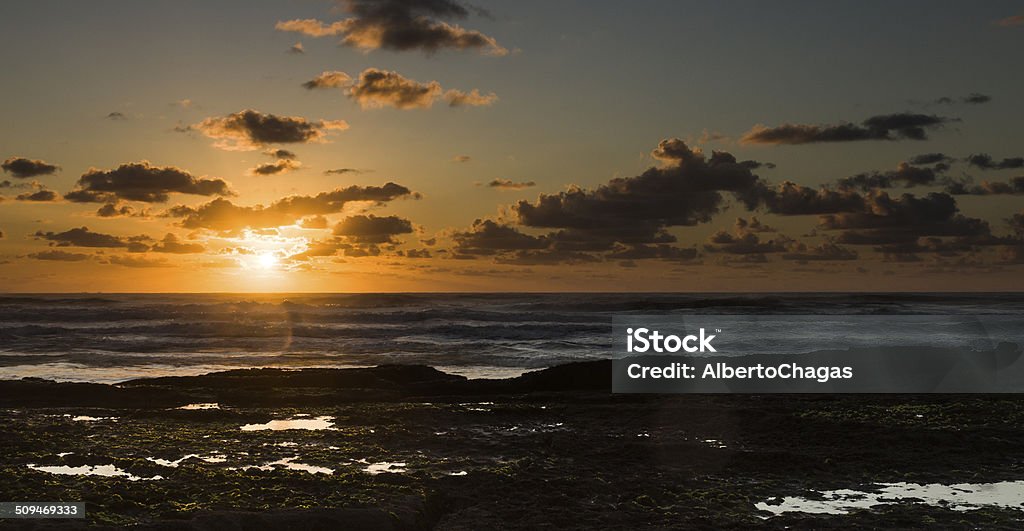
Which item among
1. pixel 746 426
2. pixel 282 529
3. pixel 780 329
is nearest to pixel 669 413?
pixel 746 426

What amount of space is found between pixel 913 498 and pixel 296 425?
46.4ft

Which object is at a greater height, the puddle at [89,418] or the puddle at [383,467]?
the puddle at [383,467]

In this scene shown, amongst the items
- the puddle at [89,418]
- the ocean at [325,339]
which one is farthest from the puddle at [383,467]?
the ocean at [325,339]

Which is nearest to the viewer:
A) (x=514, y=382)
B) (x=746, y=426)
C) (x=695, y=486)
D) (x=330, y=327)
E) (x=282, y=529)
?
(x=282, y=529)

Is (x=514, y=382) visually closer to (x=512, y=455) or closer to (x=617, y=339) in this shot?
(x=512, y=455)

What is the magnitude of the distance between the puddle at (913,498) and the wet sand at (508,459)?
0.06 meters

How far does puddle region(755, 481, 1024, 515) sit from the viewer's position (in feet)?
41.2

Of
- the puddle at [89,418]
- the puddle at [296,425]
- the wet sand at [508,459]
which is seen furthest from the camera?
the puddle at [89,418]

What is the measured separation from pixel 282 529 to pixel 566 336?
53.8 meters

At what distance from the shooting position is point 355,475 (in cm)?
1426

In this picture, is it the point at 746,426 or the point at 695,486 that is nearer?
the point at 695,486

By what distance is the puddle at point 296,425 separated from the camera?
64.9 feet

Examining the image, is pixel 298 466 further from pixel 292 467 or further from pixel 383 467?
pixel 383 467

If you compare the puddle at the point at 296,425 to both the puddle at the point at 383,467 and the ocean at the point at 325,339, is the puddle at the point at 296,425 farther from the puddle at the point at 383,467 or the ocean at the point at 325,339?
the ocean at the point at 325,339
